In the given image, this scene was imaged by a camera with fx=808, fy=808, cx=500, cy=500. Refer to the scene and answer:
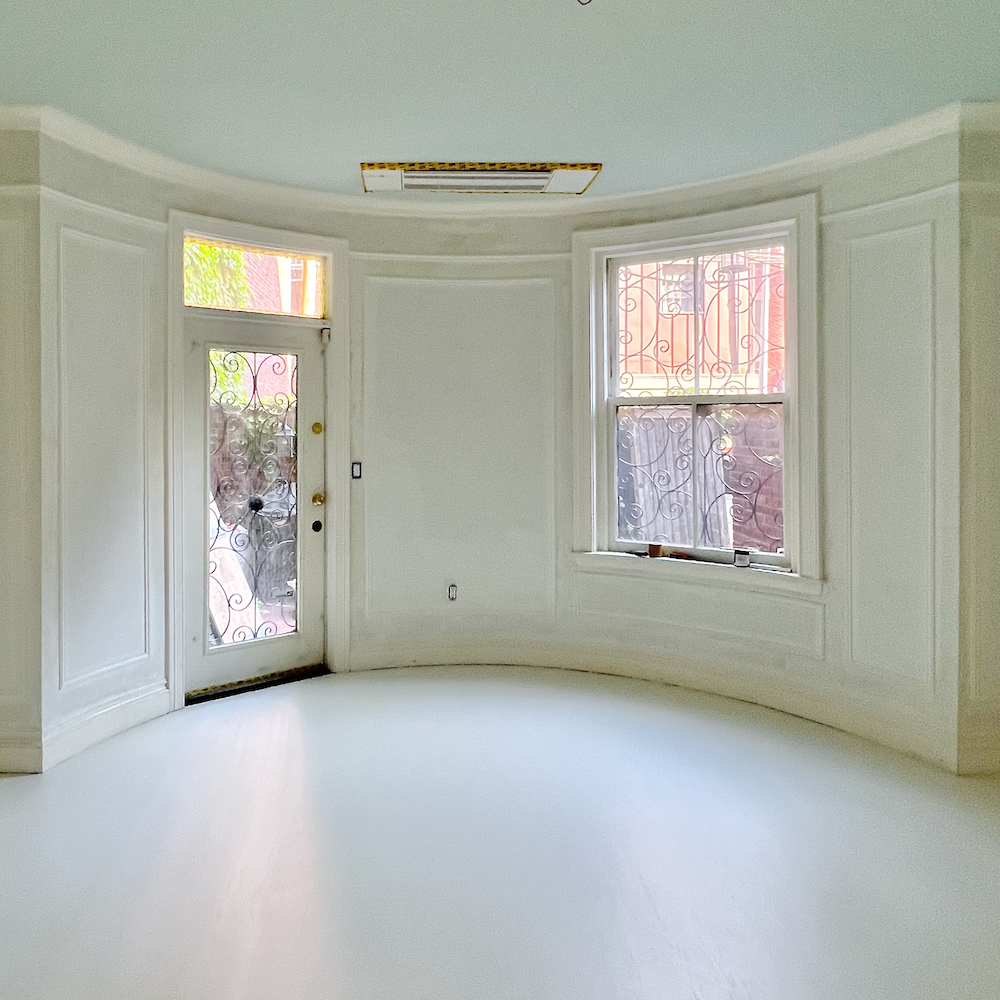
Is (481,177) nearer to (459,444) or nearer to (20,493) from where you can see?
(459,444)

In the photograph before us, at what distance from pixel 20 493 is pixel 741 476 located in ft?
10.7

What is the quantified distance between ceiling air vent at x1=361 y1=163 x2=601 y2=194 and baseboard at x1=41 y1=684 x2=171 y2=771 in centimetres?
268

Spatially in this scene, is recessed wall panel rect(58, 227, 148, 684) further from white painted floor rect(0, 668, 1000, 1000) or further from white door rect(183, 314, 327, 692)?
white painted floor rect(0, 668, 1000, 1000)

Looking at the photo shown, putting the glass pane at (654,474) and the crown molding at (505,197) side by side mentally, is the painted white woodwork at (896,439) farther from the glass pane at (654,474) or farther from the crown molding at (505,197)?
the glass pane at (654,474)

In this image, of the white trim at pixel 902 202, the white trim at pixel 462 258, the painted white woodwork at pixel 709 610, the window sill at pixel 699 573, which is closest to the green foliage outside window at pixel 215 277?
the white trim at pixel 462 258

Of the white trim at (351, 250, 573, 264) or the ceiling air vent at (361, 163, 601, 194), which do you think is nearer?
the ceiling air vent at (361, 163, 601, 194)

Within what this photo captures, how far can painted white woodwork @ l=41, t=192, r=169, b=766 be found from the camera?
3.29m

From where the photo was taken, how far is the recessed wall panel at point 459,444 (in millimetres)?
4590

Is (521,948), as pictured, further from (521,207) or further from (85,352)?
(521,207)

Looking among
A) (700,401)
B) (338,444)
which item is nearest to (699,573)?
(700,401)

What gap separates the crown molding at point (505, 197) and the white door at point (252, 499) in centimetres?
66

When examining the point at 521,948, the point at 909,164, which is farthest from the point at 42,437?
the point at 909,164

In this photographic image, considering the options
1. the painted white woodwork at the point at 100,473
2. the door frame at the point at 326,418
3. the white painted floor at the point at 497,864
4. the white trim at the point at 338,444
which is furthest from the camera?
the white trim at the point at 338,444

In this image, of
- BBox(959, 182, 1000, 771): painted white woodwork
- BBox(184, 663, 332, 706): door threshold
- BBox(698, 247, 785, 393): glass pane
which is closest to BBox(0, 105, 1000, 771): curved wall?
BBox(959, 182, 1000, 771): painted white woodwork
